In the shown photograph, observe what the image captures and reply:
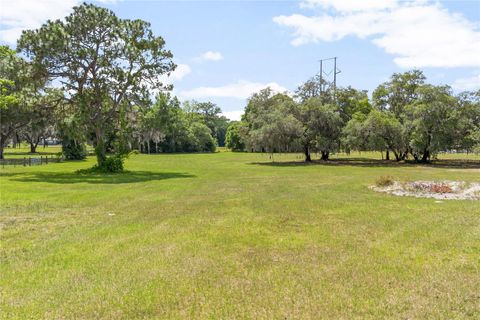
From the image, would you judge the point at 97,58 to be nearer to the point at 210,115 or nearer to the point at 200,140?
the point at 200,140

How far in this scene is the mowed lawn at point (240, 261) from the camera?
5.52m

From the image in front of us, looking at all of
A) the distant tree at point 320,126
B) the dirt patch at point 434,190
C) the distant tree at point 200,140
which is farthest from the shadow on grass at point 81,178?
the distant tree at point 200,140

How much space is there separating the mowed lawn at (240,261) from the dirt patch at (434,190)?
246 centimetres

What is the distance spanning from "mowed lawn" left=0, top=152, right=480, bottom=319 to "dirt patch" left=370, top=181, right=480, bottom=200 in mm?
2456

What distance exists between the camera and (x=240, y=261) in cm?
757

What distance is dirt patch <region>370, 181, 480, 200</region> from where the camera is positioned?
→ 16.7 meters

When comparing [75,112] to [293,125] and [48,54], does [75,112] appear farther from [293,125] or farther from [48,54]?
[293,125]

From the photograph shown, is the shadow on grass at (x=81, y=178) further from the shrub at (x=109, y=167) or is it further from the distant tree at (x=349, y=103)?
the distant tree at (x=349, y=103)

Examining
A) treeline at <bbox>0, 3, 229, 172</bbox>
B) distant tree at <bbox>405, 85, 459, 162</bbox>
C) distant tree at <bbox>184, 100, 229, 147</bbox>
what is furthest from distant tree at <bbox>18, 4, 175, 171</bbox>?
distant tree at <bbox>184, 100, 229, 147</bbox>

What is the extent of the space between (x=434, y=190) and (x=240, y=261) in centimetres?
1400

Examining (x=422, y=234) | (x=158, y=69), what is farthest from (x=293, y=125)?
(x=422, y=234)

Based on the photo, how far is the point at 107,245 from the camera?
28.7 ft

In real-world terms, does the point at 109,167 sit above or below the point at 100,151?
below

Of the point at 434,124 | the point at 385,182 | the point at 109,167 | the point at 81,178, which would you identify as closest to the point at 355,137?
the point at 434,124
